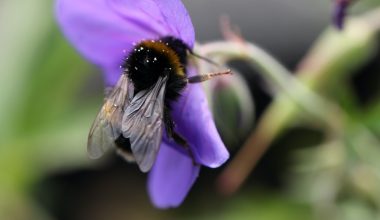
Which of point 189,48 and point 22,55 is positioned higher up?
point 189,48

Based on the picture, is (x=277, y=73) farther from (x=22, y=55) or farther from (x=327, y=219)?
(x=22, y=55)

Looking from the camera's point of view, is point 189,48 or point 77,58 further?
point 77,58

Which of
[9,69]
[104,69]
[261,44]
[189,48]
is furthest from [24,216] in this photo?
[189,48]

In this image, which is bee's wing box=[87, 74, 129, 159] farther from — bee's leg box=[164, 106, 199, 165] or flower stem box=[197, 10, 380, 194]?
flower stem box=[197, 10, 380, 194]

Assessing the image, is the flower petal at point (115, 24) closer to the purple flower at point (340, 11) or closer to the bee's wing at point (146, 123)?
the bee's wing at point (146, 123)

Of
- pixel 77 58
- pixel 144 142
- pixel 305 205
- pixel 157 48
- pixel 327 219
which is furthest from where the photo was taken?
pixel 77 58

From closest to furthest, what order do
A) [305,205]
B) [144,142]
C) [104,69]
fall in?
[144,142] < [104,69] < [305,205]
